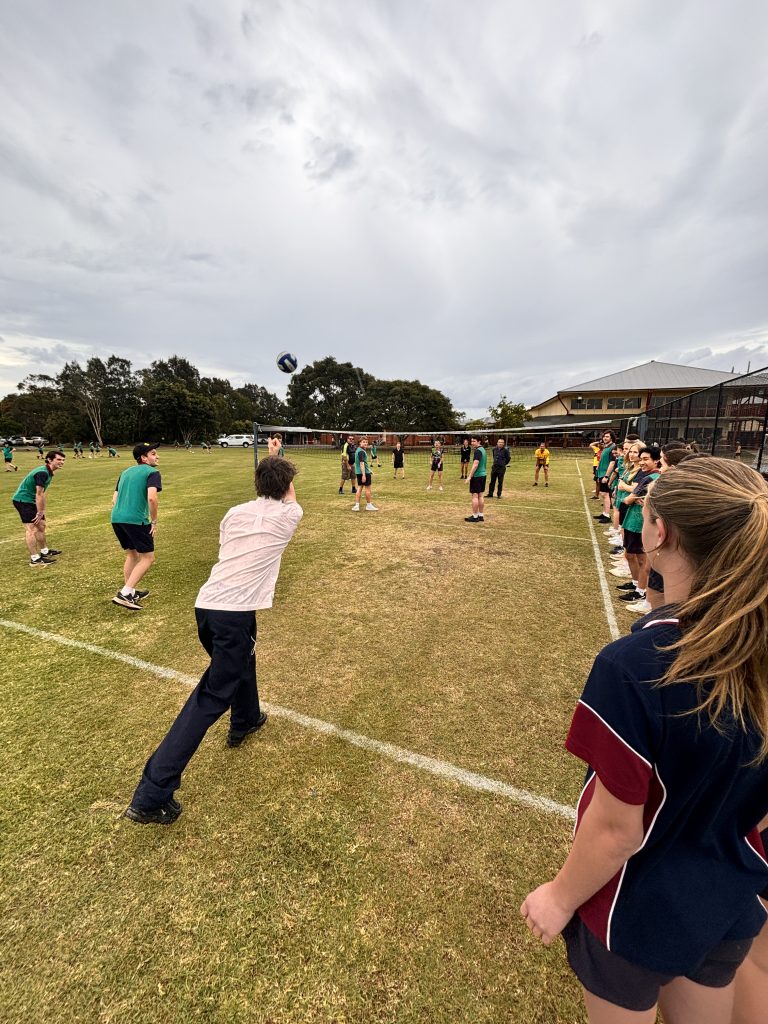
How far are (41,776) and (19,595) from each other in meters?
4.71

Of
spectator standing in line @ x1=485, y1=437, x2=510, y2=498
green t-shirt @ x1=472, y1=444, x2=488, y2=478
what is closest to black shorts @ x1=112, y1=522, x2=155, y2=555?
green t-shirt @ x1=472, y1=444, x2=488, y2=478

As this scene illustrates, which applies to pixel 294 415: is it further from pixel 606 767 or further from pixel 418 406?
pixel 606 767

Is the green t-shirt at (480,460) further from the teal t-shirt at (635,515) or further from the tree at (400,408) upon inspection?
the tree at (400,408)

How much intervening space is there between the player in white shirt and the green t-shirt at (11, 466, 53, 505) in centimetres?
682

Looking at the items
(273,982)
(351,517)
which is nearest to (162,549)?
(351,517)

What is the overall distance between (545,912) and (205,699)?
2300 mm

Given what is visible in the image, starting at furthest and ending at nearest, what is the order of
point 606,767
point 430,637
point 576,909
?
point 430,637 < point 576,909 < point 606,767

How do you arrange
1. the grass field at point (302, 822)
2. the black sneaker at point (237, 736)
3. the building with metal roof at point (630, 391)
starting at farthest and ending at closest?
the building with metal roof at point (630, 391), the black sneaker at point (237, 736), the grass field at point (302, 822)

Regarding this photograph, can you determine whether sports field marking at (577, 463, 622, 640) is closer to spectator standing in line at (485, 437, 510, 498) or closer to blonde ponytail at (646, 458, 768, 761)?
spectator standing in line at (485, 437, 510, 498)

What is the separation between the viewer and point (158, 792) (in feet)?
9.01

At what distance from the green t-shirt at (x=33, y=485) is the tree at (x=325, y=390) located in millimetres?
54436

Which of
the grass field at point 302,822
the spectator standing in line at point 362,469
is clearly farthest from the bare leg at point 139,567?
the spectator standing in line at point 362,469

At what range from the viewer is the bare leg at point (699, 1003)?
1216 mm

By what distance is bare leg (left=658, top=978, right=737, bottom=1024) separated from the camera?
1216 mm
